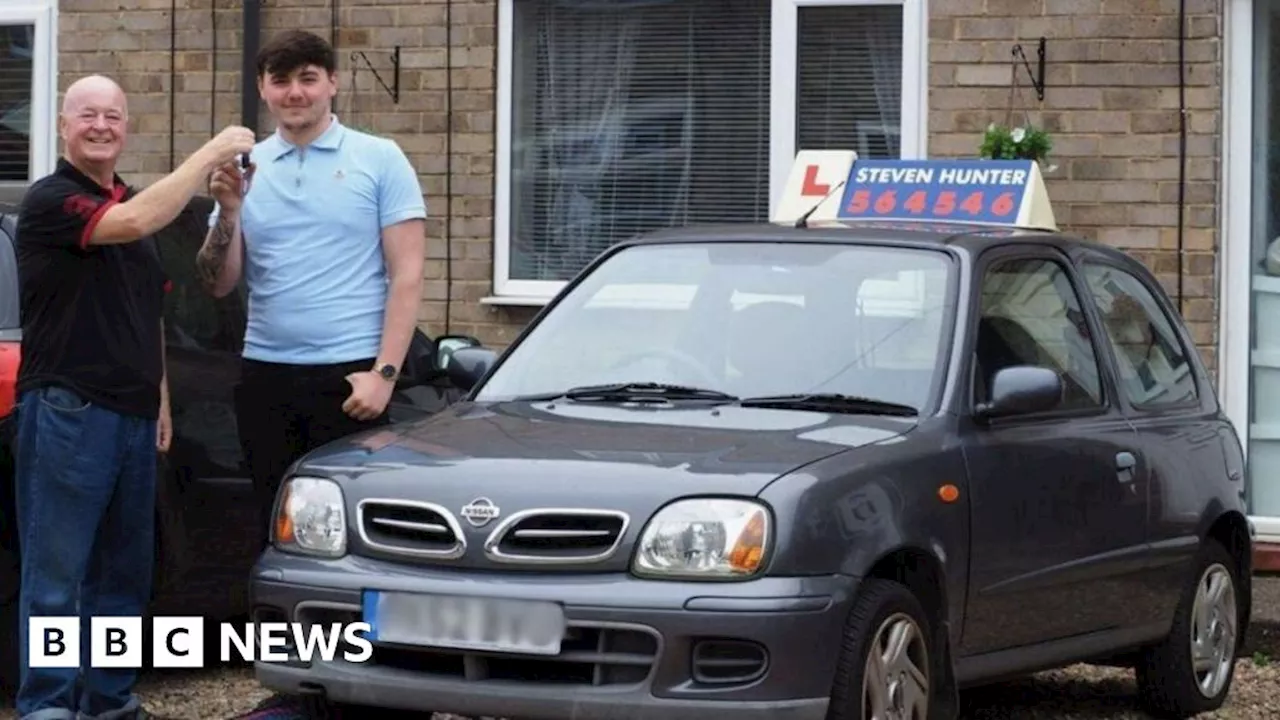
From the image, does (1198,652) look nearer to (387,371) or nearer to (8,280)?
(387,371)

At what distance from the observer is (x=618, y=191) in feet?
39.7

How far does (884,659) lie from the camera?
A: 19.6 ft

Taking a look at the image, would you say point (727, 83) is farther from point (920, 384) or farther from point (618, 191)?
point (920, 384)

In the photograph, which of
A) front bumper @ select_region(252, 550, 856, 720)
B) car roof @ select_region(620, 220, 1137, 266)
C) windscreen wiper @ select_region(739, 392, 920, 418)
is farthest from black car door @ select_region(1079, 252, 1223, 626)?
front bumper @ select_region(252, 550, 856, 720)

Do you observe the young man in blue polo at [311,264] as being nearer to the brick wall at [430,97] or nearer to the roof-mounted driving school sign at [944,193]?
the roof-mounted driving school sign at [944,193]

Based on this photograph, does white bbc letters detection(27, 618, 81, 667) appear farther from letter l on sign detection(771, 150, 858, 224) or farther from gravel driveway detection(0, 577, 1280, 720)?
letter l on sign detection(771, 150, 858, 224)

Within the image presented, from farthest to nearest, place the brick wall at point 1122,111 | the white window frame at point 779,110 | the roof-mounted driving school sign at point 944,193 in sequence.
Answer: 1. the white window frame at point 779,110
2. the brick wall at point 1122,111
3. the roof-mounted driving school sign at point 944,193

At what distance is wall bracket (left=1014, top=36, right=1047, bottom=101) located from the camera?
11180 mm

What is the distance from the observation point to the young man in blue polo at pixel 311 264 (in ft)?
23.2

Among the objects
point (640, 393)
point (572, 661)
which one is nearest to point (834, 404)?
point (640, 393)

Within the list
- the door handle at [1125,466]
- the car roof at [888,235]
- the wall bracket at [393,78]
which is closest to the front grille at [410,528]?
the car roof at [888,235]

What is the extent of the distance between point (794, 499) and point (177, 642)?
2946 mm

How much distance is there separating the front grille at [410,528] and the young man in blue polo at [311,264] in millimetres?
919

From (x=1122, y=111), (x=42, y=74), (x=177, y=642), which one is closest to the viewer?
(x=177, y=642)
